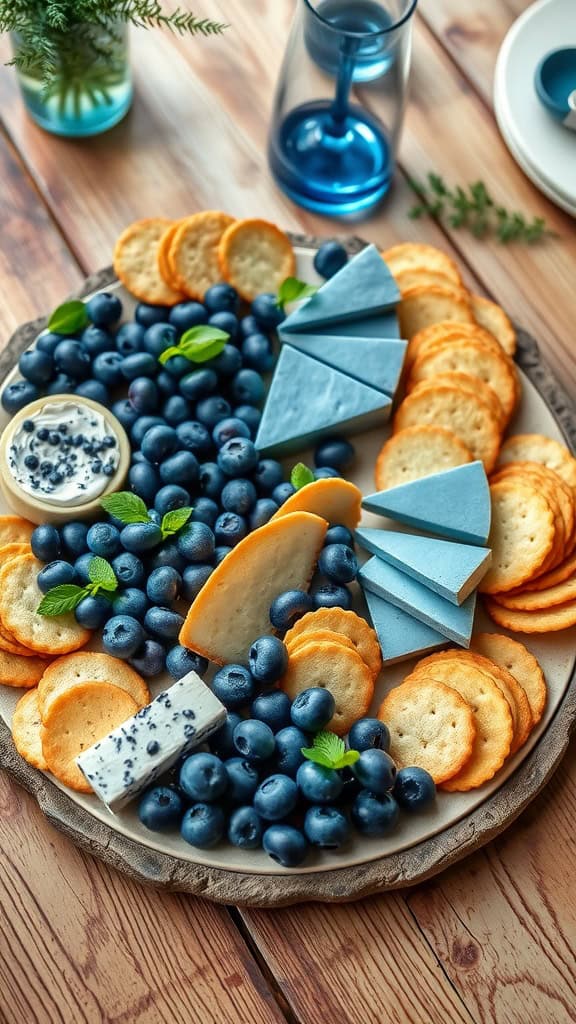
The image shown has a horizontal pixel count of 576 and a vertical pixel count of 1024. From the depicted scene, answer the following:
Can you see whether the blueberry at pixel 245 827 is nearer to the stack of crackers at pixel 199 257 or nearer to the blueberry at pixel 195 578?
the blueberry at pixel 195 578

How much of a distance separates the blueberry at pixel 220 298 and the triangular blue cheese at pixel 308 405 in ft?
0.56

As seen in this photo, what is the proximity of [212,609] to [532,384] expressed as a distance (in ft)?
3.16

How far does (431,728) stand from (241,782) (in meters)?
0.38

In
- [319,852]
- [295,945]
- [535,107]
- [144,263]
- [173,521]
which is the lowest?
[295,945]

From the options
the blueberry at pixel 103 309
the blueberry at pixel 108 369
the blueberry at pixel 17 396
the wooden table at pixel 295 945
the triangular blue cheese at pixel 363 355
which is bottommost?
the wooden table at pixel 295 945

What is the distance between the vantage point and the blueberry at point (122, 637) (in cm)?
208

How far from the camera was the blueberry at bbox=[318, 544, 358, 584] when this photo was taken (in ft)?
7.09

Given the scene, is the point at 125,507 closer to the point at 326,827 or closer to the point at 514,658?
the point at 326,827

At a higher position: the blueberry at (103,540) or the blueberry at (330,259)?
the blueberry at (330,259)

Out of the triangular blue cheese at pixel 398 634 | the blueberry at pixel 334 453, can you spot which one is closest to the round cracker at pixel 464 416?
the blueberry at pixel 334 453

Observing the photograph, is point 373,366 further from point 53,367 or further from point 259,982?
point 259,982

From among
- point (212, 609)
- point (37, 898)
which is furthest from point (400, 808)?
point (37, 898)

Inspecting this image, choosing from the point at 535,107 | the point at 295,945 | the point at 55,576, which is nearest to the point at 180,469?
the point at 55,576

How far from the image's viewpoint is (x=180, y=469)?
2230 mm
